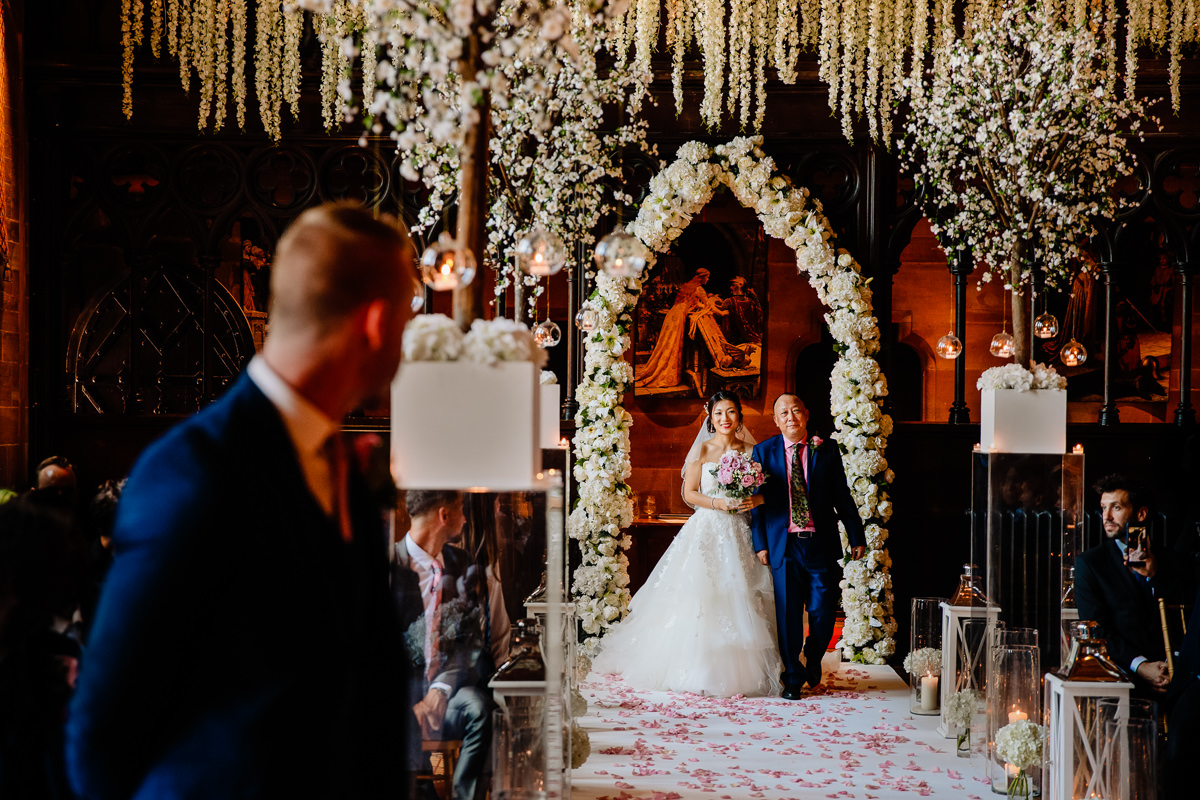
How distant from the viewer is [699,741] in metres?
5.55

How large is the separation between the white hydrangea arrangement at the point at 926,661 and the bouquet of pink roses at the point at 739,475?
1.34 metres

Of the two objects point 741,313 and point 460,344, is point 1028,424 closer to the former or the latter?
point 460,344

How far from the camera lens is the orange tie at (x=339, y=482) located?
147 cm

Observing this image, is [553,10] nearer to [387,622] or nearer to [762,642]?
[387,622]

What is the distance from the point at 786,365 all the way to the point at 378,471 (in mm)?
9722

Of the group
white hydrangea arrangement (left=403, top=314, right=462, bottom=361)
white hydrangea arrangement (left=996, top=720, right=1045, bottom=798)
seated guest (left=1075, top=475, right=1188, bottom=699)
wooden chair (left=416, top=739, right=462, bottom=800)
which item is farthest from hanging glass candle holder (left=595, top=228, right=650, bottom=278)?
seated guest (left=1075, top=475, right=1188, bottom=699)

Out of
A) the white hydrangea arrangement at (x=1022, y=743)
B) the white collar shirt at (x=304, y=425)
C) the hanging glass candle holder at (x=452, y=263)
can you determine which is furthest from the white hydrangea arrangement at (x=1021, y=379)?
the white collar shirt at (x=304, y=425)

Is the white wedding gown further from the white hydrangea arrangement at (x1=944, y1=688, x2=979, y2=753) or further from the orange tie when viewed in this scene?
the orange tie

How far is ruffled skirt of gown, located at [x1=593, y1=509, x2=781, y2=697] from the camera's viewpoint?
6539 millimetres

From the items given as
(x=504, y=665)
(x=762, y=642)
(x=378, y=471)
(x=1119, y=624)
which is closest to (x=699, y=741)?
(x=762, y=642)

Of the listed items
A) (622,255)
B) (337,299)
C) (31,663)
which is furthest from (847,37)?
(337,299)

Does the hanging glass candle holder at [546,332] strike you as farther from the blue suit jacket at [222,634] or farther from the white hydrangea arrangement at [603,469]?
the blue suit jacket at [222,634]

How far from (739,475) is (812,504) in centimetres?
50

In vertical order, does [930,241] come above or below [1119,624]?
above
